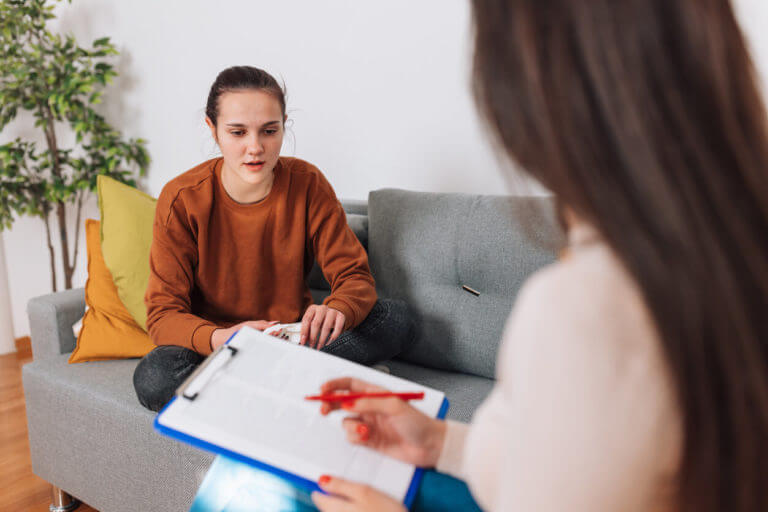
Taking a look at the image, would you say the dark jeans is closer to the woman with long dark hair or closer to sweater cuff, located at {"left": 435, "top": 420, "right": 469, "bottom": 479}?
sweater cuff, located at {"left": 435, "top": 420, "right": 469, "bottom": 479}

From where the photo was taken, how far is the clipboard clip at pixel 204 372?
27.1 inches

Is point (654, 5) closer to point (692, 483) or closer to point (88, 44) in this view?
point (692, 483)

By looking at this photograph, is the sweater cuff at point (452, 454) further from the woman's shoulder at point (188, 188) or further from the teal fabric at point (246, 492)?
the woman's shoulder at point (188, 188)

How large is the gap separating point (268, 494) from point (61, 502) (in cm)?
104

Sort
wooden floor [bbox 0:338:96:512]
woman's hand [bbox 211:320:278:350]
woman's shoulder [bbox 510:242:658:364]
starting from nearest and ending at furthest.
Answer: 1. woman's shoulder [bbox 510:242:658:364]
2. woman's hand [bbox 211:320:278:350]
3. wooden floor [bbox 0:338:96:512]

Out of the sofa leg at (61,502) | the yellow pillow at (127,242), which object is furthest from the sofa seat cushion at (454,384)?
the sofa leg at (61,502)

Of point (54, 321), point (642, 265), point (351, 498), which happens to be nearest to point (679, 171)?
point (642, 265)

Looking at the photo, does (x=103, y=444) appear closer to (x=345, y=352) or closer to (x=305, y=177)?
(x=345, y=352)

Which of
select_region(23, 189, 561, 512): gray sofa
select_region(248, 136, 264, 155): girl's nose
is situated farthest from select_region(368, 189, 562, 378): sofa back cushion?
select_region(248, 136, 264, 155): girl's nose

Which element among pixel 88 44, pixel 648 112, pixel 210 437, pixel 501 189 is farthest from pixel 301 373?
pixel 88 44

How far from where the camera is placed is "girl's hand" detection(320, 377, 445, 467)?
634 millimetres

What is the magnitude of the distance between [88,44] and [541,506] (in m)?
2.65

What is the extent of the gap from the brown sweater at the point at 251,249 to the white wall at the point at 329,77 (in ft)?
1.37

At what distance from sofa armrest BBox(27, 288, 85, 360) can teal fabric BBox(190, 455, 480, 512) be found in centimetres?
94
